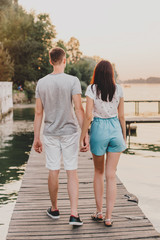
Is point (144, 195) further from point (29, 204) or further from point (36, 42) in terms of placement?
point (36, 42)

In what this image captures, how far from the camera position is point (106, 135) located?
390cm

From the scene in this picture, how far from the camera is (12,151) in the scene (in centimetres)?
1411

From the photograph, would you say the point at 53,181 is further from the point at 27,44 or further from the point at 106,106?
the point at 27,44

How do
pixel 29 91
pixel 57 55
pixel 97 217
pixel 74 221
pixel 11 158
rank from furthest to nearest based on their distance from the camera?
1. pixel 29 91
2. pixel 11 158
3. pixel 97 217
4. pixel 74 221
5. pixel 57 55

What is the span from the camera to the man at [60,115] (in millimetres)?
3949

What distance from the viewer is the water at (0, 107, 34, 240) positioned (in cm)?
734

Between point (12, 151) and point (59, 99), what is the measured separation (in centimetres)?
1050

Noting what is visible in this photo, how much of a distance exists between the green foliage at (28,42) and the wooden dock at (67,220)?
4353cm

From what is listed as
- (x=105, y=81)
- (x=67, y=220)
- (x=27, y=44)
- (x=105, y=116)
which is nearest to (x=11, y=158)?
(x=67, y=220)

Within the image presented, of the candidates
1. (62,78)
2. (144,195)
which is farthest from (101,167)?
(144,195)

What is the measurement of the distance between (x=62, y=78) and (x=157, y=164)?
29.7 feet

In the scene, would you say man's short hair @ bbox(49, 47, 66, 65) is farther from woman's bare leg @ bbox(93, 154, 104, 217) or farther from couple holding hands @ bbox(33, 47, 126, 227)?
woman's bare leg @ bbox(93, 154, 104, 217)

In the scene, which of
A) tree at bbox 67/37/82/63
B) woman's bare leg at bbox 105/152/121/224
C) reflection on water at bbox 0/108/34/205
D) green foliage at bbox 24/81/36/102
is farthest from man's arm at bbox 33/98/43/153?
tree at bbox 67/37/82/63

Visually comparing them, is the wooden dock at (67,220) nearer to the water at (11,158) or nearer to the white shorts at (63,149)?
the white shorts at (63,149)
